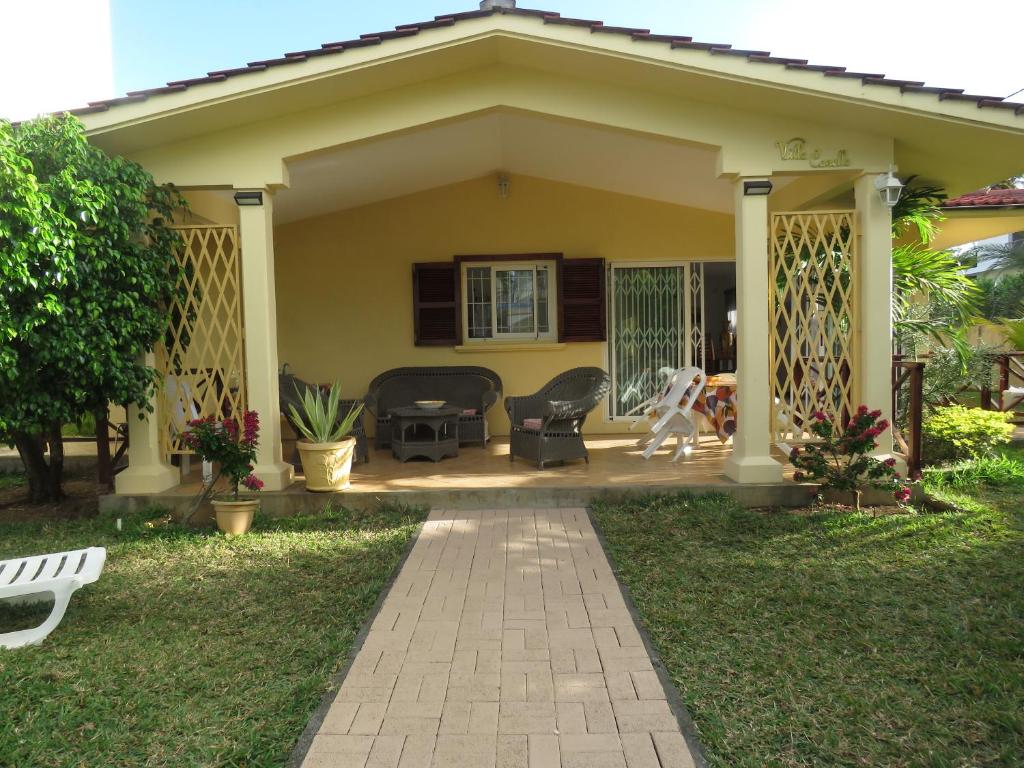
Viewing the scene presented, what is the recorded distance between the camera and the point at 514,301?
9.05 m

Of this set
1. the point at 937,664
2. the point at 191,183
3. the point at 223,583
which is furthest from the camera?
the point at 191,183

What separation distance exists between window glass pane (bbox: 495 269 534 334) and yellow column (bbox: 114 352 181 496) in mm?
4337

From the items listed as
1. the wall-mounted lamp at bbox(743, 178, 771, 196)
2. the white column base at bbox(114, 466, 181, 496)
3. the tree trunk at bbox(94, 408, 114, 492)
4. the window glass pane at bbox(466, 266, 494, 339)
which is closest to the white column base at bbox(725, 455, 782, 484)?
the wall-mounted lamp at bbox(743, 178, 771, 196)

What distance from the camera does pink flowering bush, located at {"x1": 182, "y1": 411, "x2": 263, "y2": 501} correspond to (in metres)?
5.08

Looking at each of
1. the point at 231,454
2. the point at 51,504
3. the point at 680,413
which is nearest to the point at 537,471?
the point at 680,413

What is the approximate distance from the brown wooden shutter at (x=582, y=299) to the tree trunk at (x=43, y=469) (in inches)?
207

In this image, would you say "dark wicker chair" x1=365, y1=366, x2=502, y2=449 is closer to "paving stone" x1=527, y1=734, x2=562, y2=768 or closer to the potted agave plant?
the potted agave plant

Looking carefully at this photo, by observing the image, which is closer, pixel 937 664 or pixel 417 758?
pixel 417 758

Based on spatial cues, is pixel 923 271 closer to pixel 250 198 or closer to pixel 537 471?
pixel 537 471

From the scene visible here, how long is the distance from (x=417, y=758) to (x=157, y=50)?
96.3ft

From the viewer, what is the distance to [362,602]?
12.4 feet

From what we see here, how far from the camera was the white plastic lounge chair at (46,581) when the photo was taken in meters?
3.23

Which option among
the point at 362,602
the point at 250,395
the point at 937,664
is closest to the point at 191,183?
the point at 250,395

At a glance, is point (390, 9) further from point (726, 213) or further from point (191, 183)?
point (191, 183)
